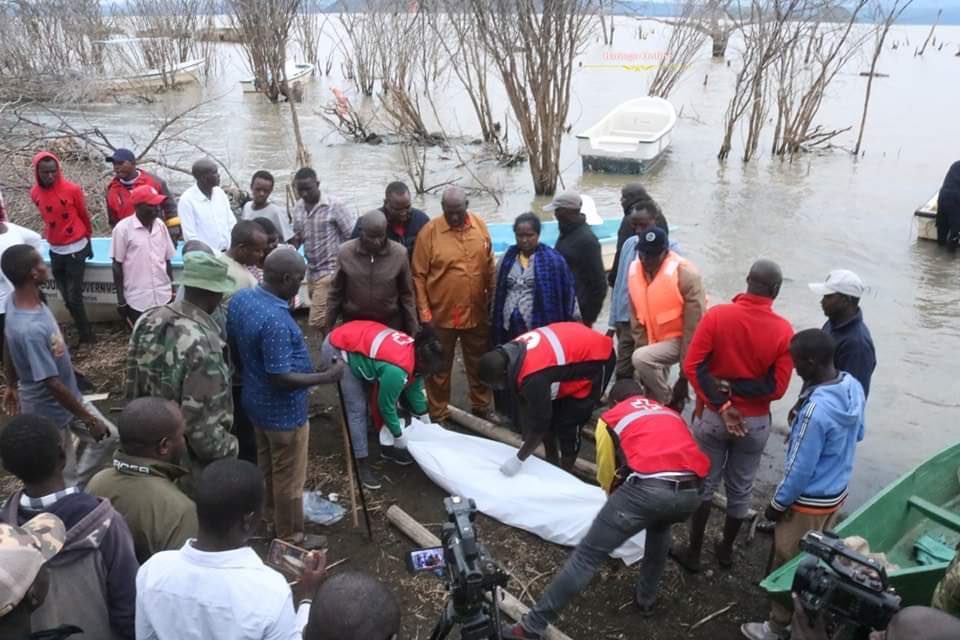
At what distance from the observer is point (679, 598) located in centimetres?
368

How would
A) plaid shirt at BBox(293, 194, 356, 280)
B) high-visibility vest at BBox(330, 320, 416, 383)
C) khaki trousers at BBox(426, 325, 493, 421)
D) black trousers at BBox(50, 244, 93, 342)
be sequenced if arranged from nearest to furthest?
high-visibility vest at BBox(330, 320, 416, 383), khaki trousers at BBox(426, 325, 493, 421), plaid shirt at BBox(293, 194, 356, 280), black trousers at BBox(50, 244, 93, 342)

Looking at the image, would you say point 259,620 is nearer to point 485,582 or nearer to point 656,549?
point 485,582

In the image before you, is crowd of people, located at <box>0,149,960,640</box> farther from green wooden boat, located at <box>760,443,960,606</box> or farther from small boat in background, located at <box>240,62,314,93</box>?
small boat in background, located at <box>240,62,314,93</box>

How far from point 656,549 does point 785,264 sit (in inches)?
340

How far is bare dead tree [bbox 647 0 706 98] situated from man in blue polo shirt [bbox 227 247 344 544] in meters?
17.3

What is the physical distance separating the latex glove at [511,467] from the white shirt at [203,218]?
313 centimetres

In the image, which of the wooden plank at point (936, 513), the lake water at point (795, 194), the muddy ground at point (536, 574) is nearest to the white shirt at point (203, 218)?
the muddy ground at point (536, 574)

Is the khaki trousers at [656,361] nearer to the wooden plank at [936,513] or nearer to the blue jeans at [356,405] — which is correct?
the wooden plank at [936,513]

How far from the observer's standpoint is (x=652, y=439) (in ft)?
10.4

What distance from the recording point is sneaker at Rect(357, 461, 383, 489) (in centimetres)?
452

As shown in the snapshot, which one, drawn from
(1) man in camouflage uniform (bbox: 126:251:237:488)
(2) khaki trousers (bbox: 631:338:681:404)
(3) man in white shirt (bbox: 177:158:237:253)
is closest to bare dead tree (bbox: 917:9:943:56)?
(2) khaki trousers (bbox: 631:338:681:404)

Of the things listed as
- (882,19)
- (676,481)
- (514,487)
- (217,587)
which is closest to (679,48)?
(882,19)

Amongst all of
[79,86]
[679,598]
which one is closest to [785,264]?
[679,598]

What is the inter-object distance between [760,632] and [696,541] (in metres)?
0.57
